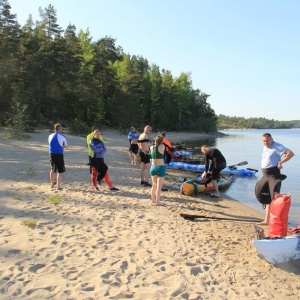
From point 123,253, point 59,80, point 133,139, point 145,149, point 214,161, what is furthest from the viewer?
point 59,80

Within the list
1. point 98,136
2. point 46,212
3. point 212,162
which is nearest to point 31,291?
point 46,212

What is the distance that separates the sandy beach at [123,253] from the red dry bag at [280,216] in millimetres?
554

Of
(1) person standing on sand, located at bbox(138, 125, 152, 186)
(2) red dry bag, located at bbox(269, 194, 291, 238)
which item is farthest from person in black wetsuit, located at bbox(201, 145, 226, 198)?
(2) red dry bag, located at bbox(269, 194, 291, 238)

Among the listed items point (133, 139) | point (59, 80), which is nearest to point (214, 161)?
point (133, 139)

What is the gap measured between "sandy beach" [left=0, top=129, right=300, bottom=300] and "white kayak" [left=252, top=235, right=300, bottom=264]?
0.12 m

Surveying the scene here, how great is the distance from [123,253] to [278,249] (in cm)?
250

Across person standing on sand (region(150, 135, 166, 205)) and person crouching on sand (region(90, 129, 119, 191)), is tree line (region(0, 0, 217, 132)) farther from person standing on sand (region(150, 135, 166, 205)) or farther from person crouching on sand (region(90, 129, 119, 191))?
person standing on sand (region(150, 135, 166, 205))

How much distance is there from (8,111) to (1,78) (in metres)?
3.18

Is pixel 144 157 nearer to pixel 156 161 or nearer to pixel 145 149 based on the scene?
pixel 145 149

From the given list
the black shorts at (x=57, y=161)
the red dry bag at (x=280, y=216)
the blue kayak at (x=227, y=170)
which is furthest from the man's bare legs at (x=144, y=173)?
the blue kayak at (x=227, y=170)

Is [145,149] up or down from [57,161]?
up

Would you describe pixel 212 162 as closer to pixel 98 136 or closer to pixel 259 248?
pixel 98 136

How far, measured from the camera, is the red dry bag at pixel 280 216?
5.25m

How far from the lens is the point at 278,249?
4676 mm
